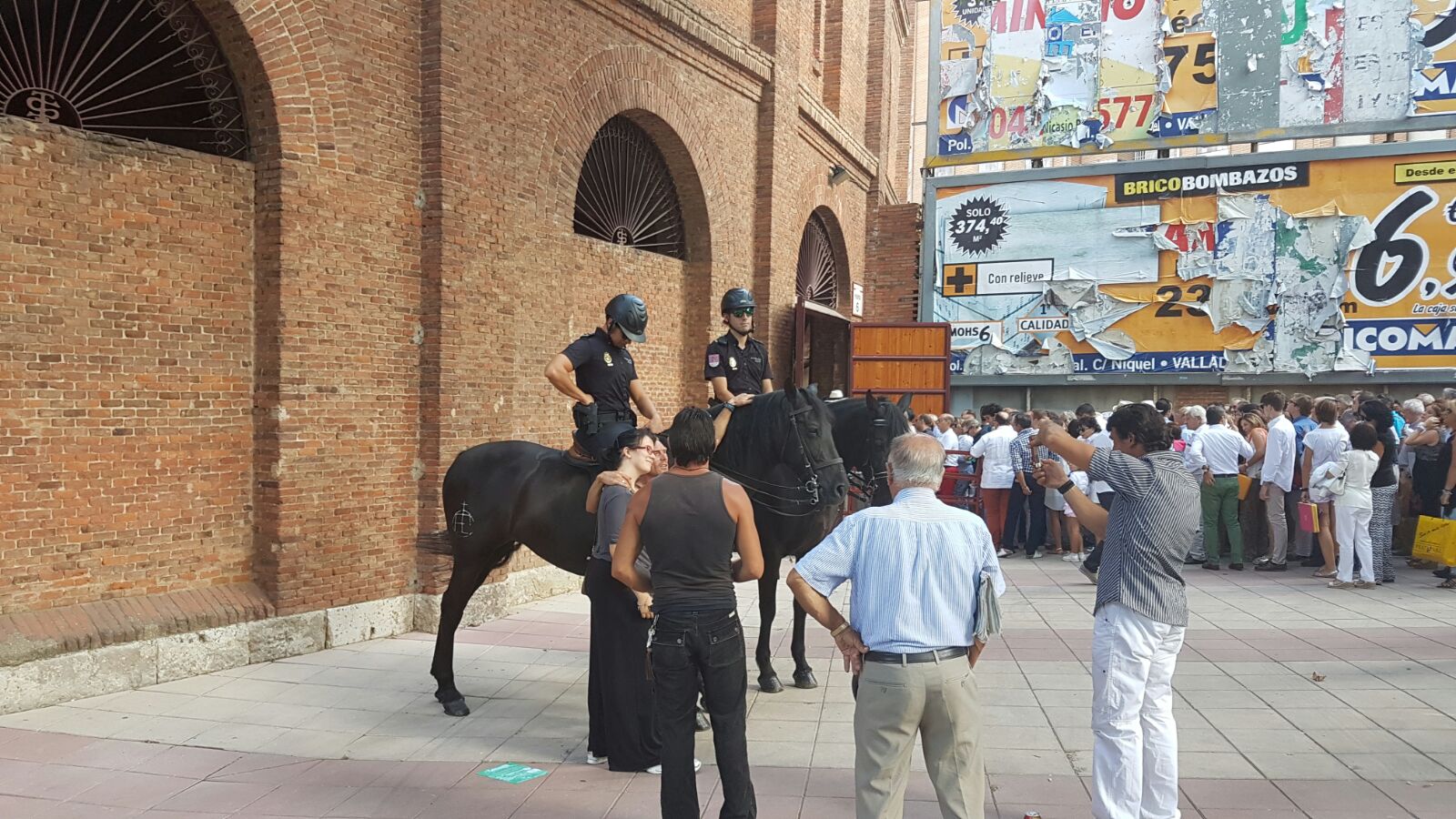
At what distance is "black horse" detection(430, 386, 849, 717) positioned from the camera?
636 centimetres

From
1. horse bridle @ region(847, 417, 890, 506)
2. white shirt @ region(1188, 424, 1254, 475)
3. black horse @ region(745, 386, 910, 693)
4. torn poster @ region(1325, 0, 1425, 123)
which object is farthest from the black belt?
torn poster @ region(1325, 0, 1425, 123)

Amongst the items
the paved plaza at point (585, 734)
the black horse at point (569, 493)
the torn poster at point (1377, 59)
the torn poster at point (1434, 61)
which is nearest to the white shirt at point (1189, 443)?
the paved plaza at point (585, 734)

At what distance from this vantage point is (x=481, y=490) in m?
6.89

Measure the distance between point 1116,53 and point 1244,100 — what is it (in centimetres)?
239

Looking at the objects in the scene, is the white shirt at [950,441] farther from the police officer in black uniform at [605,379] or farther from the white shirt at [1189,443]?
the police officer in black uniform at [605,379]

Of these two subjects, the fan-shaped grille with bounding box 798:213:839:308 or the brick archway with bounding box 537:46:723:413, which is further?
the fan-shaped grille with bounding box 798:213:839:308

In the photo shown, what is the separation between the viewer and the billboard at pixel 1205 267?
16312 millimetres

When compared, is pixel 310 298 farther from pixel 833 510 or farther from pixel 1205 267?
pixel 1205 267

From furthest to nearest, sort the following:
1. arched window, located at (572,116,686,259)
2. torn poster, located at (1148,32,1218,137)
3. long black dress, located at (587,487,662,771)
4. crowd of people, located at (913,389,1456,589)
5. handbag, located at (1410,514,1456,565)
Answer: torn poster, located at (1148,32,1218,137)
arched window, located at (572,116,686,259)
crowd of people, located at (913,389,1456,589)
handbag, located at (1410,514,1456,565)
long black dress, located at (587,487,662,771)

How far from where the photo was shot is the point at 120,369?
6824 millimetres

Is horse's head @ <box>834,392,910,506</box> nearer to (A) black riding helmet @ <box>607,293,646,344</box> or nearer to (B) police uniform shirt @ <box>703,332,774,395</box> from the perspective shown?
(B) police uniform shirt @ <box>703,332,774,395</box>

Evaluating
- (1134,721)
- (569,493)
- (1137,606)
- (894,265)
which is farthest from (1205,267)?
(1134,721)

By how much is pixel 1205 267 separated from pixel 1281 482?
6648 mm

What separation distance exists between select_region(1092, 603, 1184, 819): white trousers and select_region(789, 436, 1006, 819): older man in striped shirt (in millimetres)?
1108
